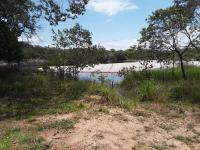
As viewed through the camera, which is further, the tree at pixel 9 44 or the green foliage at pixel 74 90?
the tree at pixel 9 44

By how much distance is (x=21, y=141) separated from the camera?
748cm

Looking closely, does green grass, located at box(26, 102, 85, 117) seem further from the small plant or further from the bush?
the bush

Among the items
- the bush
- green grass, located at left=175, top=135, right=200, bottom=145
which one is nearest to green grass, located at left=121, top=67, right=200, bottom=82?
the bush

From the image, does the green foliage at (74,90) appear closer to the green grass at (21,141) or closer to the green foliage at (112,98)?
the green foliage at (112,98)

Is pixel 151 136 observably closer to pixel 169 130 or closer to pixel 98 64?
pixel 169 130

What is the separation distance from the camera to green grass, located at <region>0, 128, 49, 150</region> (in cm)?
720

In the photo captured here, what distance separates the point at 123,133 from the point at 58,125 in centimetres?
134

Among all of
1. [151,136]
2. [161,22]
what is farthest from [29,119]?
[161,22]

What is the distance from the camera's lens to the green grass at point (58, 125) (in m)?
8.28

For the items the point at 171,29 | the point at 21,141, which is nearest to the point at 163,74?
the point at 171,29

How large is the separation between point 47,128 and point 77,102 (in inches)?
117

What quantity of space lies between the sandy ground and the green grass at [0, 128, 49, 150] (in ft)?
0.64

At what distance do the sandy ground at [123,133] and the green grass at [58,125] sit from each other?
6.1 inches

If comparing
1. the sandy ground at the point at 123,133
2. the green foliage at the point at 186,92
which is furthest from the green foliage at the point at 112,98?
the green foliage at the point at 186,92
